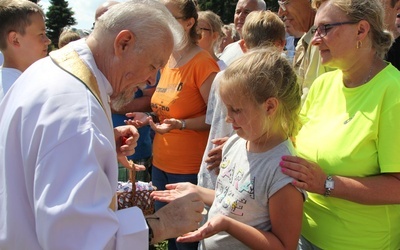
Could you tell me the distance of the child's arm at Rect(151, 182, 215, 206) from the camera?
6.34 ft

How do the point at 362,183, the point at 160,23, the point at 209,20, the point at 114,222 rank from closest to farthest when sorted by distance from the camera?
the point at 114,222 → the point at 160,23 → the point at 362,183 → the point at 209,20

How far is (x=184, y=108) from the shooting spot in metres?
3.07

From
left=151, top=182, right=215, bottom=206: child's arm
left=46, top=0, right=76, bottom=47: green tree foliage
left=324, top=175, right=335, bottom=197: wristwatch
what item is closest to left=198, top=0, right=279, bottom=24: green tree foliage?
left=46, top=0, right=76, bottom=47: green tree foliage

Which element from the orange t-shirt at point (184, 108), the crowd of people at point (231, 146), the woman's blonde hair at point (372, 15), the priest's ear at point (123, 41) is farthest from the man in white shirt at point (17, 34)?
the woman's blonde hair at point (372, 15)

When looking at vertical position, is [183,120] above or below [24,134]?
below

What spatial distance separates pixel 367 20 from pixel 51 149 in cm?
147

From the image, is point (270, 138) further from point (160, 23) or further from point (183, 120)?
point (183, 120)

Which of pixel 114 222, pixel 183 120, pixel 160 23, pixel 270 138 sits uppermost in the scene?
pixel 160 23

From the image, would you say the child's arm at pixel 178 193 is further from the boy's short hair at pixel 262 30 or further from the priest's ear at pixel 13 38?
the priest's ear at pixel 13 38

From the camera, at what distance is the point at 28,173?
1308mm

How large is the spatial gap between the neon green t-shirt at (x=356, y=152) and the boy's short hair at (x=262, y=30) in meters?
0.76

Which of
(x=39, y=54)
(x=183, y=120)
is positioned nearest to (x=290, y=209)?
(x=183, y=120)

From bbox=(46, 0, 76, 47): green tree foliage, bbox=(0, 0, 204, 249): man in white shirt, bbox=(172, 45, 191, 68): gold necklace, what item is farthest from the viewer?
bbox=(46, 0, 76, 47): green tree foliage

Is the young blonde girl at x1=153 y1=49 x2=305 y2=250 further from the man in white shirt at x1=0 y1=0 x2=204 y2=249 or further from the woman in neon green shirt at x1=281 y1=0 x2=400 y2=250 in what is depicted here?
the man in white shirt at x1=0 y1=0 x2=204 y2=249
